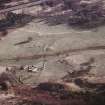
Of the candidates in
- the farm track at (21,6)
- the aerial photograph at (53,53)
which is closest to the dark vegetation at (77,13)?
the aerial photograph at (53,53)

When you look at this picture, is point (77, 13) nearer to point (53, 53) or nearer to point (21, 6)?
point (21, 6)

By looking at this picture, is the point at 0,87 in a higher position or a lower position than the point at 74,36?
lower

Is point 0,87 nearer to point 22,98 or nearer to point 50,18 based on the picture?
point 22,98

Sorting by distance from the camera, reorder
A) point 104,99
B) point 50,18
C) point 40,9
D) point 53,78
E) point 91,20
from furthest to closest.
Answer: point 40,9 → point 50,18 → point 91,20 → point 53,78 → point 104,99

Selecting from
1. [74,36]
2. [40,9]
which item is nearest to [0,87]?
[74,36]

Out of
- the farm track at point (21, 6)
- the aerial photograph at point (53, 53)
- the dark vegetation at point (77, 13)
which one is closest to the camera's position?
the aerial photograph at point (53, 53)

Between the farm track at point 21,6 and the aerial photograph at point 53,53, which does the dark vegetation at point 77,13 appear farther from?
the farm track at point 21,6

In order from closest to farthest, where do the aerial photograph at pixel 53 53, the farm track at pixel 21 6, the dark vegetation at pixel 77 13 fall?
1. the aerial photograph at pixel 53 53
2. the dark vegetation at pixel 77 13
3. the farm track at pixel 21 6

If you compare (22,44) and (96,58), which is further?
(22,44)

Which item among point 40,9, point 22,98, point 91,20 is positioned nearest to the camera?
point 22,98
